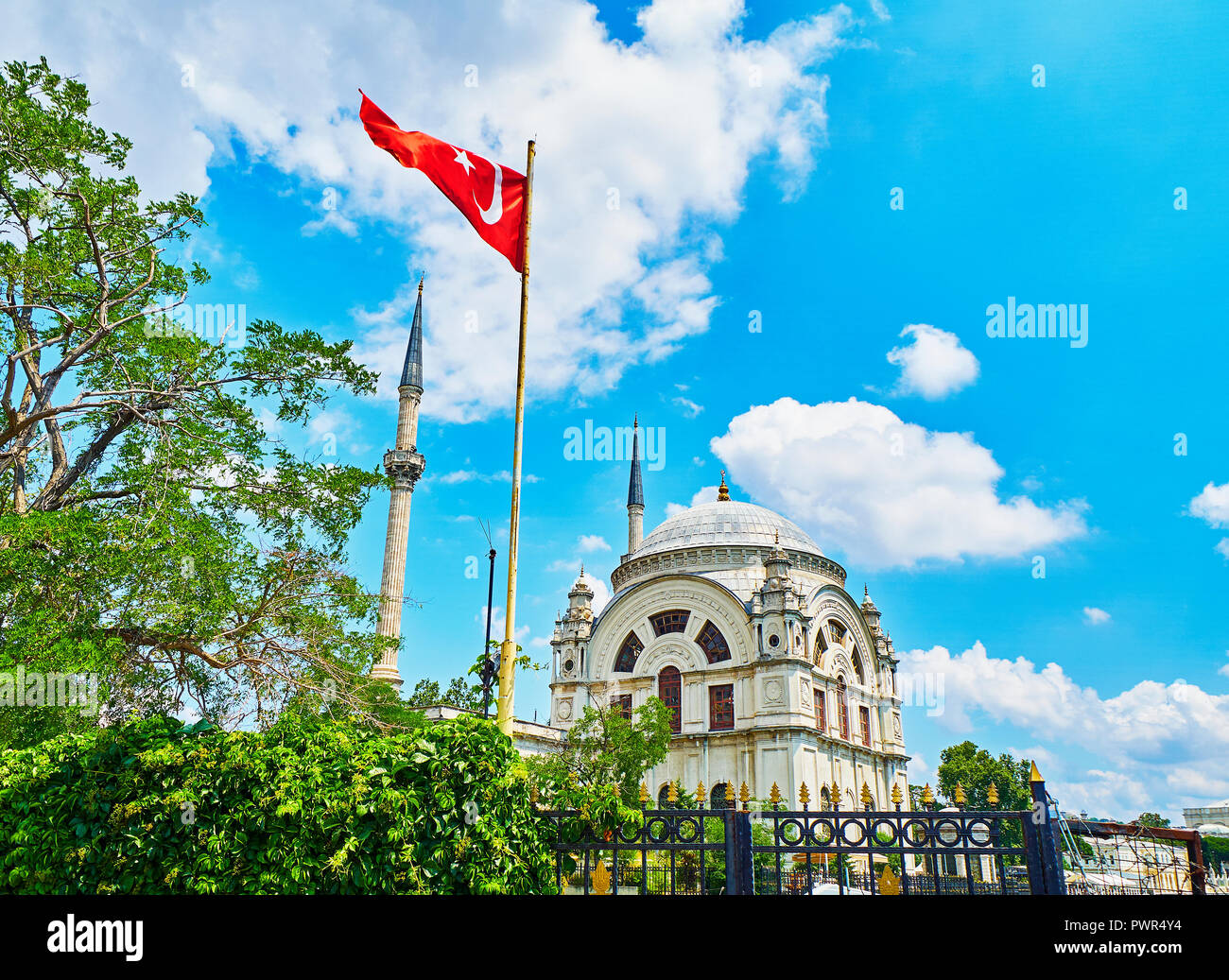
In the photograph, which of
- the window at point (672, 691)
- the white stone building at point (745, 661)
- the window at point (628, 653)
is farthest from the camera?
the window at point (628, 653)

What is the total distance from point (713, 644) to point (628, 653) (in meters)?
4.42

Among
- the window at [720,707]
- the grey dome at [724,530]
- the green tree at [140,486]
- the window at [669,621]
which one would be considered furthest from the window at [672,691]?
the green tree at [140,486]

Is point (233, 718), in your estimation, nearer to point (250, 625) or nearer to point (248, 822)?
point (250, 625)

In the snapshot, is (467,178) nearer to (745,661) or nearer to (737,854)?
(737,854)

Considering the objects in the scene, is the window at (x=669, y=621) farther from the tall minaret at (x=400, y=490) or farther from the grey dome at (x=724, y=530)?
the tall minaret at (x=400, y=490)

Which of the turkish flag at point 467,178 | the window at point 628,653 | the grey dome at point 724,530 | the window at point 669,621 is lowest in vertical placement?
the window at point 628,653

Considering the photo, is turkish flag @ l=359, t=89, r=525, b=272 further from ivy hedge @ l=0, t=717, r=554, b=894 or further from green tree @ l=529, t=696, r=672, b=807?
green tree @ l=529, t=696, r=672, b=807

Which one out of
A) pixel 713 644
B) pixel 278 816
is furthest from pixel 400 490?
pixel 278 816

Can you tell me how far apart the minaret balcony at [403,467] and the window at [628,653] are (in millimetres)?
12266

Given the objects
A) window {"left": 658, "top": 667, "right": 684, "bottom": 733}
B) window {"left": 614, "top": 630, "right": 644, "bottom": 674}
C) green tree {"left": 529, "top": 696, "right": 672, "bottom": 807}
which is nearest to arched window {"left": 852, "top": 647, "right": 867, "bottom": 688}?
window {"left": 658, "top": 667, "right": 684, "bottom": 733}

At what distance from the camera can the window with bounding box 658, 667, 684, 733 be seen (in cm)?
3484

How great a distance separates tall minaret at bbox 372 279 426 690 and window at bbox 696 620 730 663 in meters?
13.2

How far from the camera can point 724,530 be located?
132 feet

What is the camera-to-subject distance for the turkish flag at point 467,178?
11.1 meters
